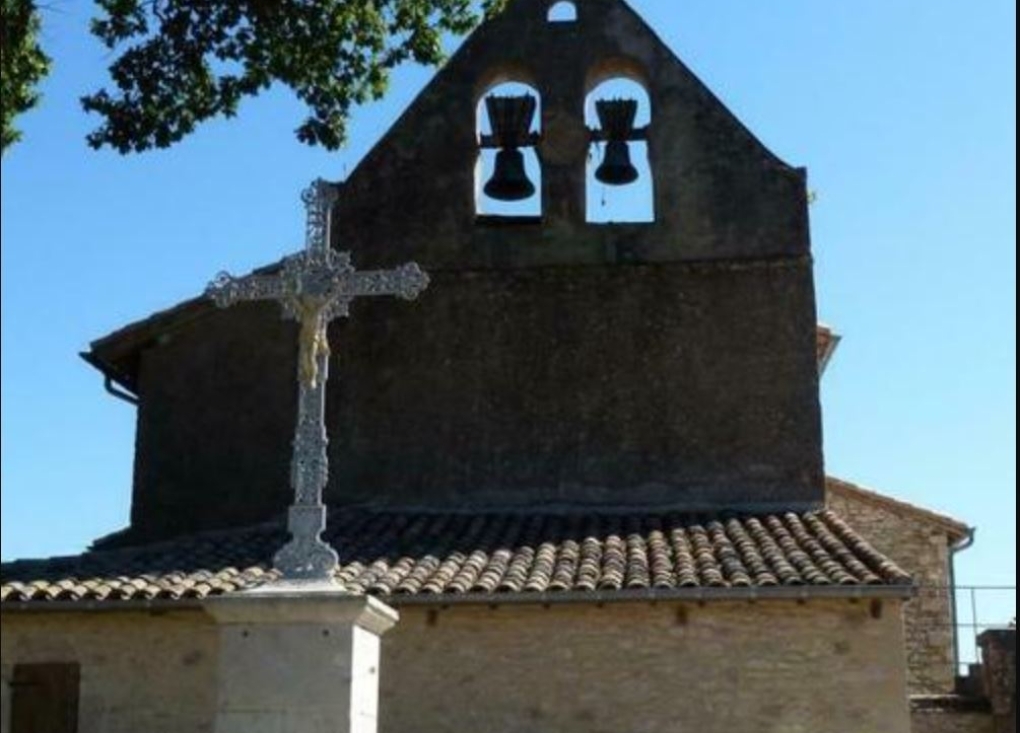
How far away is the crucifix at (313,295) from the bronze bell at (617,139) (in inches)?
273

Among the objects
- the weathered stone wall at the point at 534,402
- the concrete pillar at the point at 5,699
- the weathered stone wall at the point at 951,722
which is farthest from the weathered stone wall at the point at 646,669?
the weathered stone wall at the point at 951,722

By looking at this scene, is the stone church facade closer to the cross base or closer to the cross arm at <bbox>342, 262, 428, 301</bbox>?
the cross arm at <bbox>342, 262, 428, 301</bbox>

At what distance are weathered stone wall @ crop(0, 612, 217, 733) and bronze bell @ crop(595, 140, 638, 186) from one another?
6.32 meters

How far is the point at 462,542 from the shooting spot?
46.2 ft

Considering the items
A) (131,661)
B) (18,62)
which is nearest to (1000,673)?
(131,661)

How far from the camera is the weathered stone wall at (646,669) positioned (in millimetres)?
12414

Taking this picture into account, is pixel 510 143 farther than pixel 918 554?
No

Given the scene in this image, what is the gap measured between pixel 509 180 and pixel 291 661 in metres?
8.94

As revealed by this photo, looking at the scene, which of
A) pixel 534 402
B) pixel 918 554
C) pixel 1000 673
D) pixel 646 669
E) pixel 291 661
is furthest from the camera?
pixel 918 554

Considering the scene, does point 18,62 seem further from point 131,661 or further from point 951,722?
point 951,722

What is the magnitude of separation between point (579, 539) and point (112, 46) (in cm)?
597

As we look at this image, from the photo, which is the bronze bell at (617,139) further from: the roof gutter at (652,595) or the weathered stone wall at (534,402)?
the roof gutter at (652,595)

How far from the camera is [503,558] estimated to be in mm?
13430

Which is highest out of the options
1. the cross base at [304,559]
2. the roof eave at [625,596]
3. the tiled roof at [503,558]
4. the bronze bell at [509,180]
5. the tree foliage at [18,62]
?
the bronze bell at [509,180]
